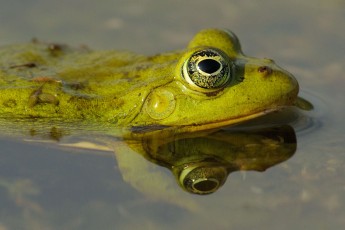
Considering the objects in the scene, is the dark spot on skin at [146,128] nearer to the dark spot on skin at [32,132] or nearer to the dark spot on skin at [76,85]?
the dark spot on skin at [76,85]

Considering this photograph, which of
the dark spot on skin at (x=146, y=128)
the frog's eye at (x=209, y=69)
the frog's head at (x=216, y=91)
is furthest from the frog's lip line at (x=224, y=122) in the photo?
the frog's eye at (x=209, y=69)

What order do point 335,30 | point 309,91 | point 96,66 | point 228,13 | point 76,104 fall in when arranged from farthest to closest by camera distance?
1. point 228,13
2. point 335,30
3. point 309,91
4. point 96,66
5. point 76,104

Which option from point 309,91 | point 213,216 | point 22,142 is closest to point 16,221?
point 22,142

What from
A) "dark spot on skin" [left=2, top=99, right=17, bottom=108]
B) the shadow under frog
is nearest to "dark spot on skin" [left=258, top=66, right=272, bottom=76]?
the shadow under frog

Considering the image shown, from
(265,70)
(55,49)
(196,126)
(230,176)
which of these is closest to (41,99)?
(55,49)

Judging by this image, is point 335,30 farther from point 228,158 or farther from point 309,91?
point 228,158

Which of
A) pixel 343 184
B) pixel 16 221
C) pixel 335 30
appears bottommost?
pixel 16 221

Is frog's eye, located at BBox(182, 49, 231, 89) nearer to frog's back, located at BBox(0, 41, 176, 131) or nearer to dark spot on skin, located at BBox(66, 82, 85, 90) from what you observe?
frog's back, located at BBox(0, 41, 176, 131)
